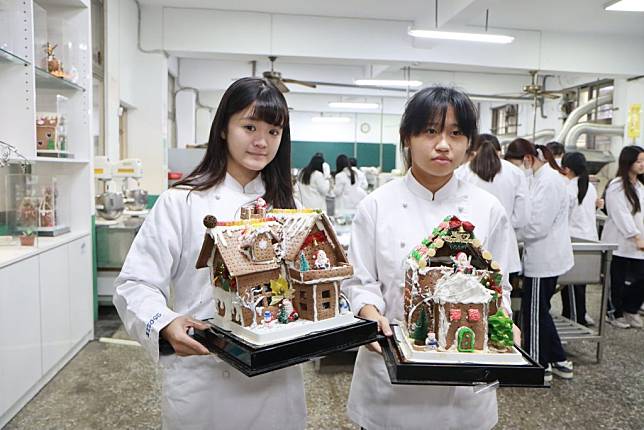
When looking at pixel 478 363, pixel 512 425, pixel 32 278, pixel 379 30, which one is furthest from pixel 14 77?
pixel 379 30

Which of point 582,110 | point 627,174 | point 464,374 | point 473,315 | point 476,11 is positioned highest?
point 476,11

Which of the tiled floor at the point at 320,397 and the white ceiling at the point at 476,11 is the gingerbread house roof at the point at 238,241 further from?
Result: the white ceiling at the point at 476,11

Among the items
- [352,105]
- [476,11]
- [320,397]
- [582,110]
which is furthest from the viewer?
[352,105]

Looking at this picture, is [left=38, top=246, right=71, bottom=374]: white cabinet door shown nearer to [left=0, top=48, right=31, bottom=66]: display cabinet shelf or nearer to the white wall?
[left=0, top=48, right=31, bottom=66]: display cabinet shelf

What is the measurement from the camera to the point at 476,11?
5039 mm

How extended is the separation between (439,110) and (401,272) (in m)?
0.43

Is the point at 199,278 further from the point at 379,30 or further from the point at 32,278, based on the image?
the point at 379,30

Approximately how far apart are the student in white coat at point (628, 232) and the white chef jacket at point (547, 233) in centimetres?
125

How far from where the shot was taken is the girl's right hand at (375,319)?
46.5 inches

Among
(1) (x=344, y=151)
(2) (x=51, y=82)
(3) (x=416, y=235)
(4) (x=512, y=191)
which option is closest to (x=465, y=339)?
(3) (x=416, y=235)

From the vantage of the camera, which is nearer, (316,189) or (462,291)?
(462,291)

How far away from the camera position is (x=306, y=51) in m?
5.94

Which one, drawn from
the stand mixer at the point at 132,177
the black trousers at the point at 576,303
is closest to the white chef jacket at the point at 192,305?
the stand mixer at the point at 132,177

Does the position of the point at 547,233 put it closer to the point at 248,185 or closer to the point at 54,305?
the point at 248,185
